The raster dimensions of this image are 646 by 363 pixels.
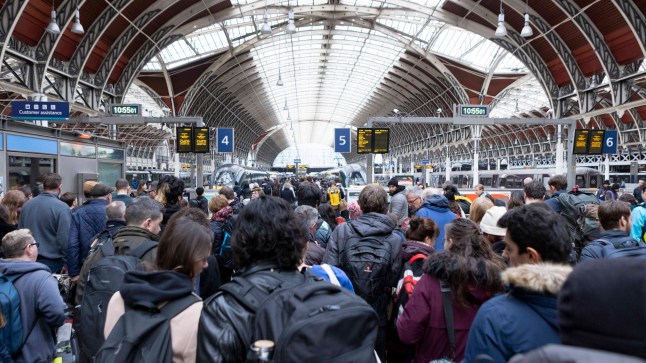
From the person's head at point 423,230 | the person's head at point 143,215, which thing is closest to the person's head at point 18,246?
the person's head at point 143,215

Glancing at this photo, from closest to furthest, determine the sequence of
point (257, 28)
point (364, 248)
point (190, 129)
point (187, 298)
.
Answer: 1. point (187, 298)
2. point (364, 248)
3. point (190, 129)
4. point (257, 28)

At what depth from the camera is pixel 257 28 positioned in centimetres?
3369

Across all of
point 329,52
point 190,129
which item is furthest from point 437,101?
point 190,129

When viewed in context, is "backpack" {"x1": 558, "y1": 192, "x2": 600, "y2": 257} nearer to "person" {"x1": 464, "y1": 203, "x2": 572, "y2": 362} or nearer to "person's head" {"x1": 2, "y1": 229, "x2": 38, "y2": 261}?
"person" {"x1": 464, "y1": 203, "x2": 572, "y2": 362}

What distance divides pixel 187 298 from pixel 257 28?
3365cm

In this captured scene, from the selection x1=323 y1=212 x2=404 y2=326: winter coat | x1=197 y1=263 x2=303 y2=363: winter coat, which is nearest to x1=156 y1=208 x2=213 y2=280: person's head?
x1=197 y1=263 x2=303 y2=363: winter coat

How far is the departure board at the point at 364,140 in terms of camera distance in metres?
21.6

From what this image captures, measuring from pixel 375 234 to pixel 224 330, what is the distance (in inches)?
95.6

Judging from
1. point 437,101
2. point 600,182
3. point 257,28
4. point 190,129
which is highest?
point 257,28

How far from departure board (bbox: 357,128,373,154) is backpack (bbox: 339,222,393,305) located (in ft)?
58.1

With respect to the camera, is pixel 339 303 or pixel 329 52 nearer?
pixel 339 303

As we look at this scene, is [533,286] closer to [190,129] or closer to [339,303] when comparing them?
[339,303]

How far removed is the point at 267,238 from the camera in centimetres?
219

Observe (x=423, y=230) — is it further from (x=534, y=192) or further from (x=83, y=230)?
(x=83, y=230)
